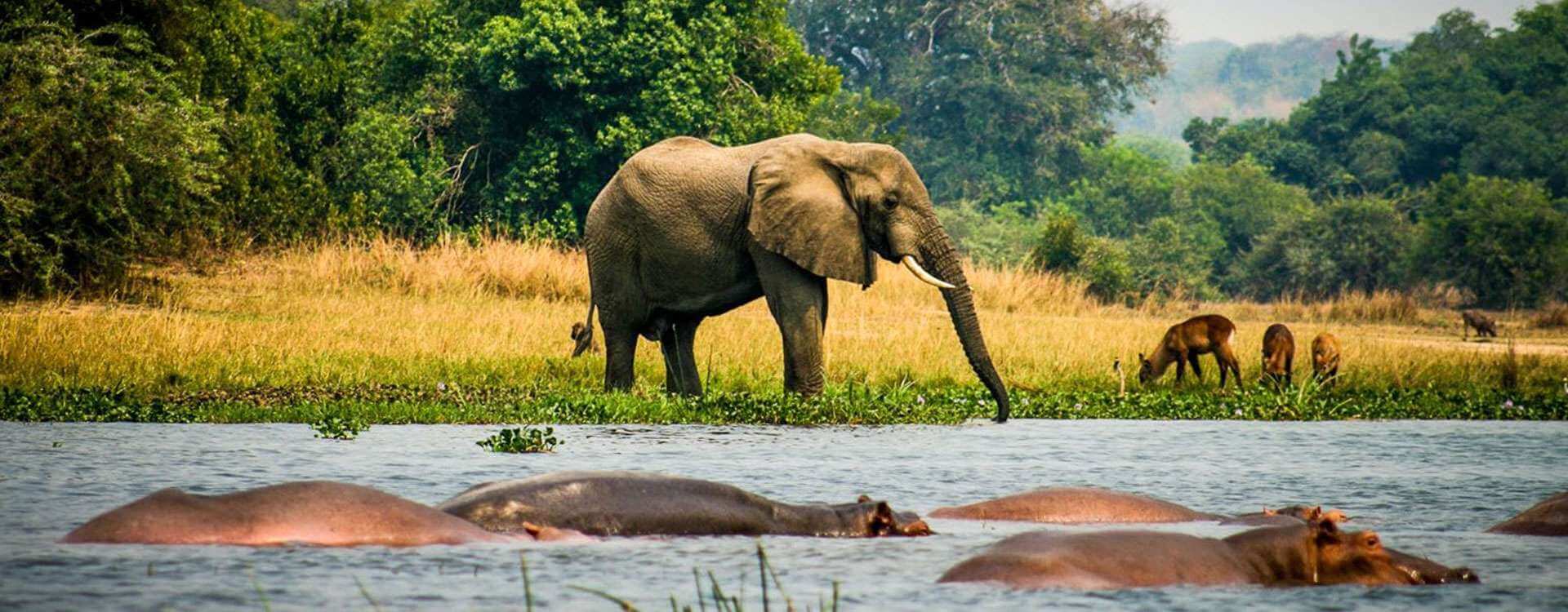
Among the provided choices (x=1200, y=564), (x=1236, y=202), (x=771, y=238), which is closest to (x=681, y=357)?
(x=771, y=238)

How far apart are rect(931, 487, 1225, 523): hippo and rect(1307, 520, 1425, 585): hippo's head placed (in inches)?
67.2

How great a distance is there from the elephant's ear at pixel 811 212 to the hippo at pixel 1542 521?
18.9 feet

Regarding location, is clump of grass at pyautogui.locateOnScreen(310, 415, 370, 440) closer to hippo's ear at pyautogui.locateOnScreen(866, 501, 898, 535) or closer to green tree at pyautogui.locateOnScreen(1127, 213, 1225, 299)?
hippo's ear at pyautogui.locateOnScreen(866, 501, 898, 535)

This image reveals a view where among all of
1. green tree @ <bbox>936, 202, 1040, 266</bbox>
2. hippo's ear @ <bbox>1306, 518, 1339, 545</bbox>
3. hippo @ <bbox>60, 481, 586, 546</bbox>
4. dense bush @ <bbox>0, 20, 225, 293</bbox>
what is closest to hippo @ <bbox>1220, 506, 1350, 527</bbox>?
hippo's ear @ <bbox>1306, 518, 1339, 545</bbox>

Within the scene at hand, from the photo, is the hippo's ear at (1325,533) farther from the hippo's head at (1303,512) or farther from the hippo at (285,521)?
the hippo at (285,521)

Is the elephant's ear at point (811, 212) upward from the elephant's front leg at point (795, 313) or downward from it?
upward

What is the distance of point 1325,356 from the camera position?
16.3 metres

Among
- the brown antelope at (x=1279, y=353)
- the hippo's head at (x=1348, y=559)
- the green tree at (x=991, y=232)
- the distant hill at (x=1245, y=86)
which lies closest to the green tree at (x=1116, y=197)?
the green tree at (x=991, y=232)

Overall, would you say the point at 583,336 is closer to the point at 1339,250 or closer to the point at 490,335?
the point at 490,335

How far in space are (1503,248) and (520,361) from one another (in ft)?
86.3

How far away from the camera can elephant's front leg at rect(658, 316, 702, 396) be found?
14250mm

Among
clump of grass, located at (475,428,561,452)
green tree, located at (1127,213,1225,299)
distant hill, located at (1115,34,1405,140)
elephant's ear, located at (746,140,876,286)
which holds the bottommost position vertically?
clump of grass, located at (475,428,561,452)

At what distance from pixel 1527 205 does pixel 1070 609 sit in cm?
3407

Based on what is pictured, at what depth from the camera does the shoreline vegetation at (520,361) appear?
13.2 metres
